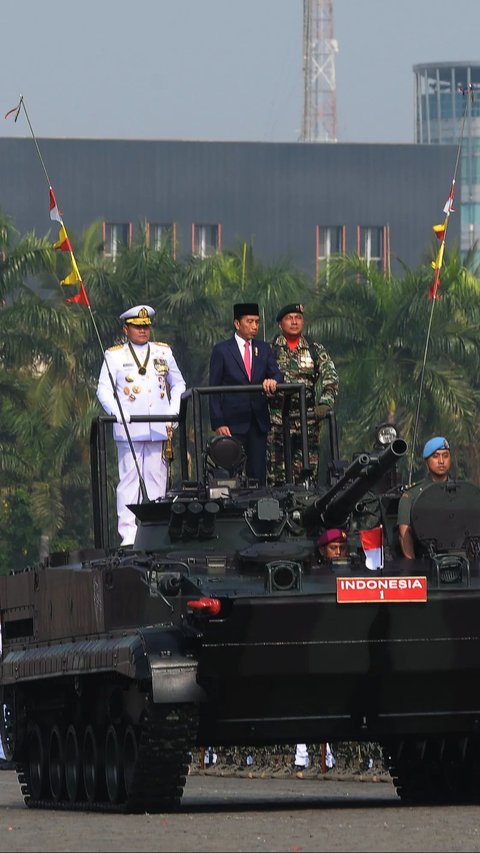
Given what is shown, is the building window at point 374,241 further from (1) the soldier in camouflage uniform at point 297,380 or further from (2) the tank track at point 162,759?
(2) the tank track at point 162,759

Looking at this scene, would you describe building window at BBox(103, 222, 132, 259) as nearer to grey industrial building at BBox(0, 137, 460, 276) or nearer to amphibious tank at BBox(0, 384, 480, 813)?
grey industrial building at BBox(0, 137, 460, 276)

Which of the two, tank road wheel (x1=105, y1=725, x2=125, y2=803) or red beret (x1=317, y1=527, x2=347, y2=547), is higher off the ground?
red beret (x1=317, y1=527, x2=347, y2=547)

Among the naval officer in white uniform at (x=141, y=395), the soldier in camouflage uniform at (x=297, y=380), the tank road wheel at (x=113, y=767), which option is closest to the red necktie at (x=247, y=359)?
the soldier in camouflage uniform at (x=297, y=380)

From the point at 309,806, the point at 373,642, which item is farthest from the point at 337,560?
the point at 309,806

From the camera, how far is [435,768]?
63.6 feet

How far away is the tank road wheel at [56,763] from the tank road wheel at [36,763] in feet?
0.48

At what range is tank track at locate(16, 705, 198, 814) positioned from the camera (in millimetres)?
16344

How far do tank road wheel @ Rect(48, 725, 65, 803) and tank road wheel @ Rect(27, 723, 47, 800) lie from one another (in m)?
0.15

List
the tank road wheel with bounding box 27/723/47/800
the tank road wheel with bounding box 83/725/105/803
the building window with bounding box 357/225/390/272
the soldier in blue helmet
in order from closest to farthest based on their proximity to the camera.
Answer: the soldier in blue helmet
the tank road wheel with bounding box 83/725/105/803
the tank road wheel with bounding box 27/723/47/800
the building window with bounding box 357/225/390/272

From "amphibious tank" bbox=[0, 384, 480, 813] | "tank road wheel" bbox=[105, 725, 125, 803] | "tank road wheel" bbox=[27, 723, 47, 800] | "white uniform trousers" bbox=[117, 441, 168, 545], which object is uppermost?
"white uniform trousers" bbox=[117, 441, 168, 545]

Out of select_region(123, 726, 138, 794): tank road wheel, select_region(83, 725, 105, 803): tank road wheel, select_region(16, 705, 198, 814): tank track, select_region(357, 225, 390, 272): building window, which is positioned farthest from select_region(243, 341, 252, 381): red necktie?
select_region(357, 225, 390, 272): building window

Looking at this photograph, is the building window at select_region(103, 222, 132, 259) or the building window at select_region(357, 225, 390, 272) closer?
the building window at select_region(103, 222, 132, 259)

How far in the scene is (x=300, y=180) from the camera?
92188 millimetres

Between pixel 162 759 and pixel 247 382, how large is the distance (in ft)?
15.2
